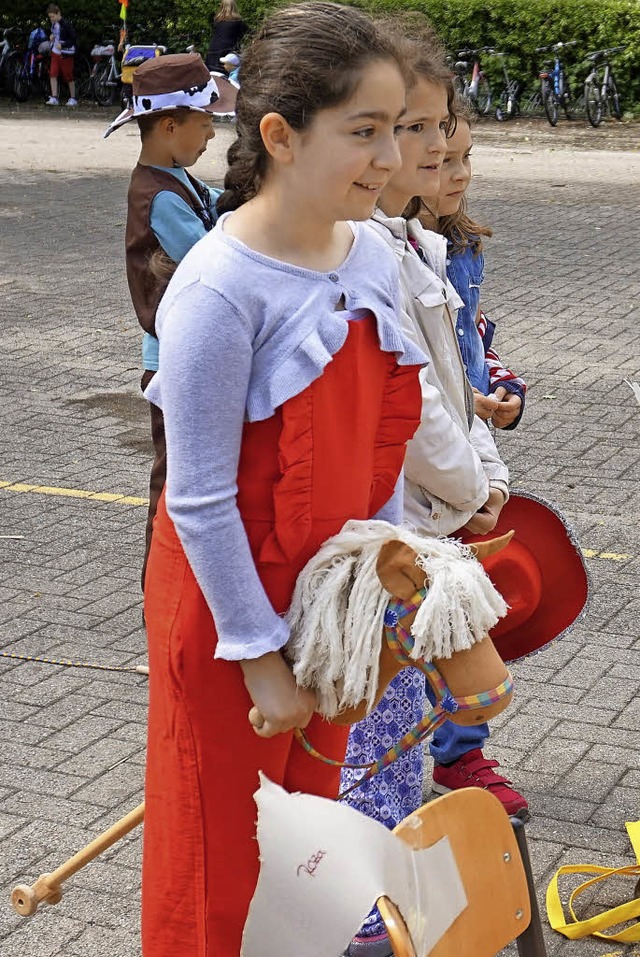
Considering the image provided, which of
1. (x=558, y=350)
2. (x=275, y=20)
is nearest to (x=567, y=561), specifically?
(x=275, y=20)

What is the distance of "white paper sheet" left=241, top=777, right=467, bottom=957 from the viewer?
1882 millimetres

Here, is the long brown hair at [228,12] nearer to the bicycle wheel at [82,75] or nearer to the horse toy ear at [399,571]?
the bicycle wheel at [82,75]

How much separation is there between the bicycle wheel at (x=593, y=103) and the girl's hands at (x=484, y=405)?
17358mm

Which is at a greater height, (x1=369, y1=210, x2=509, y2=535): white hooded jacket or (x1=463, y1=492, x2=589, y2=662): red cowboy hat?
(x1=369, y1=210, x2=509, y2=535): white hooded jacket

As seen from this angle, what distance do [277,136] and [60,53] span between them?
2312 cm

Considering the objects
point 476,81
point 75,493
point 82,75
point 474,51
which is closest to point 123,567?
point 75,493

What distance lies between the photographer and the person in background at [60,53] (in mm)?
23469

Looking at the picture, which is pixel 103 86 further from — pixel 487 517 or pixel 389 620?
pixel 389 620

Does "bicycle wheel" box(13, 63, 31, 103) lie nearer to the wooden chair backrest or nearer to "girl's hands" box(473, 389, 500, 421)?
"girl's hands" box(473, 389, 500, 421)

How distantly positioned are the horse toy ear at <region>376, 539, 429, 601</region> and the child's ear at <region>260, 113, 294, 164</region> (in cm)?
63

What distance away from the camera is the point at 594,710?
4.32 metres

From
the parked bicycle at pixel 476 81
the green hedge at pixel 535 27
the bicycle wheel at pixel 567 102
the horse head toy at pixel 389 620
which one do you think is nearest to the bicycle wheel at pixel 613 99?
the green hedge at pixel 535 27

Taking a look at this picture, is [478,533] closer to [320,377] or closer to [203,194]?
[320,377]

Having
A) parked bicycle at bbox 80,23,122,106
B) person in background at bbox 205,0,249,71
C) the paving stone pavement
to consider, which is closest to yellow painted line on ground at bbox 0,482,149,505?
the paving stone pavement
